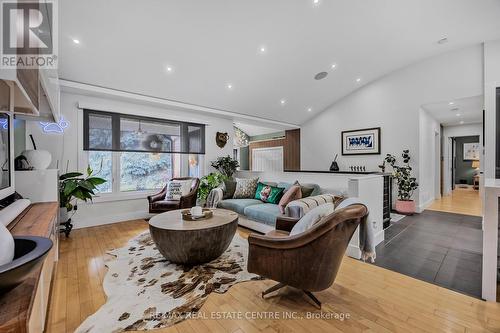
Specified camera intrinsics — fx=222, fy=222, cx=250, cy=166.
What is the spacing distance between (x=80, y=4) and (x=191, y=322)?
3.55 meters

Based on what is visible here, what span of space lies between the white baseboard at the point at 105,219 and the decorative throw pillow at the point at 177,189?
88 cm

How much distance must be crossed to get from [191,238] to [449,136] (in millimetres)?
9333

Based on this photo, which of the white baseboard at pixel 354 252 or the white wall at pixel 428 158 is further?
the white wall at pixel 428 158

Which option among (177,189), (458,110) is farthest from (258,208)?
(458,110)

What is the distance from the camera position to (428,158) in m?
5.78

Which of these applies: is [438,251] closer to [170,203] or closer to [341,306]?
[341,306]

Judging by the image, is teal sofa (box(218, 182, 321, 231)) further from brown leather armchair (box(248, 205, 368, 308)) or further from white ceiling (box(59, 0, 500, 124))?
white ceiling (box(59, 0, 500, 124))

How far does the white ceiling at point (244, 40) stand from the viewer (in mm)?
2963

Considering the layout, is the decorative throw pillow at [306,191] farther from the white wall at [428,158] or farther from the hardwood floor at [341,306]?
the white wall at [428,158]

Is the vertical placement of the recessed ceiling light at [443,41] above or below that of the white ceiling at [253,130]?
above

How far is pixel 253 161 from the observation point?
9797mm

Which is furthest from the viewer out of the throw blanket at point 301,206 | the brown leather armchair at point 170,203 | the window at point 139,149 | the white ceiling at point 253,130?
the white ceiling at point 253,130

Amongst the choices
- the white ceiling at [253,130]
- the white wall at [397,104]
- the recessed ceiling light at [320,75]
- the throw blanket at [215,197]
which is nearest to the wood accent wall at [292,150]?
the white wall at [397,104]

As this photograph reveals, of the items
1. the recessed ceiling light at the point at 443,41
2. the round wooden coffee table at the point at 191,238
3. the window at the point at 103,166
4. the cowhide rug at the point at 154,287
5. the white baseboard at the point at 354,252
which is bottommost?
the cowhide rug at the point at 154,287
